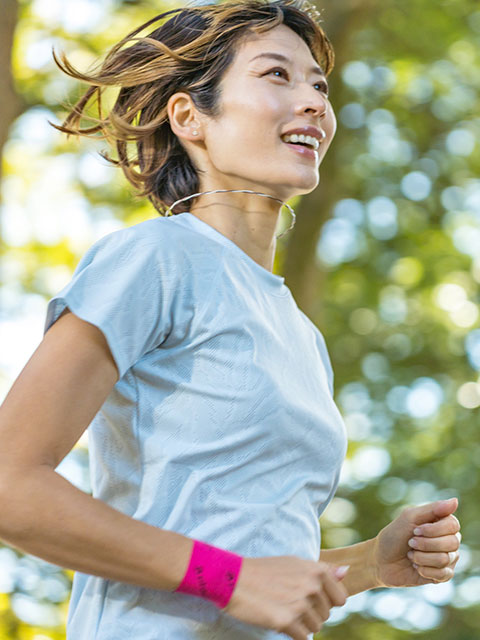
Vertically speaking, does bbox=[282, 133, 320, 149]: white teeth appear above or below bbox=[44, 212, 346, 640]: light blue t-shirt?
above

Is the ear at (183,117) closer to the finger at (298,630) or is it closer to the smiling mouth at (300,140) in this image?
the smiling mouth at (300,140)

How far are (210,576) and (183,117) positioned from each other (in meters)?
0.93

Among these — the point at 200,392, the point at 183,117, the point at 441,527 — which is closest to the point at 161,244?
the point at 200,392

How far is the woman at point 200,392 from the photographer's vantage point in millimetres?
1207

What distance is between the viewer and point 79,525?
117 cm

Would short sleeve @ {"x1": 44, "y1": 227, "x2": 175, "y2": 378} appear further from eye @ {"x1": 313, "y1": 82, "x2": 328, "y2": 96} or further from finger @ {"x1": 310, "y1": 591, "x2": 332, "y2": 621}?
eye @ {"x1": 313, "y1": 82, "x2": 328, "y2": 96}

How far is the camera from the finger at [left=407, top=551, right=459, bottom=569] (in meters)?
1.63

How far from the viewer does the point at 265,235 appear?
1.73m

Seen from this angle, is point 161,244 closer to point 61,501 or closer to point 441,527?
point 61,501

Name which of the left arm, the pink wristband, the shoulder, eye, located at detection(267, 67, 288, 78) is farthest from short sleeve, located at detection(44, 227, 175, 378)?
the left arm

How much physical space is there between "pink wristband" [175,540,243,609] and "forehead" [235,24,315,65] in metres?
0.94

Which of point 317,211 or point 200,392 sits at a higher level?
point 200,392

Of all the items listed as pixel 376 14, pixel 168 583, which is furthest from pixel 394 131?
pixel 168 583

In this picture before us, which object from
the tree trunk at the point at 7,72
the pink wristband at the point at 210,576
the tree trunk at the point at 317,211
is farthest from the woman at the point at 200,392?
the tree trunk at the point at 317,211
